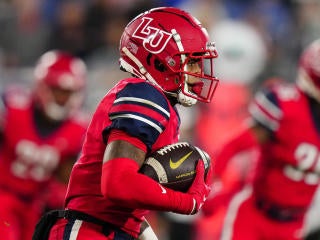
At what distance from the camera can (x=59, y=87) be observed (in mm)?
7055

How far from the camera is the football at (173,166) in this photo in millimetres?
3730

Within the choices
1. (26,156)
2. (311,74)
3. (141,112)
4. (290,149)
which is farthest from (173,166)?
(26,156)

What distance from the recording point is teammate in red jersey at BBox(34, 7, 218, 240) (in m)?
3.62

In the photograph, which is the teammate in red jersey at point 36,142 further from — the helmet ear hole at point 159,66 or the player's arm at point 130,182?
the player's arm at point 130,182

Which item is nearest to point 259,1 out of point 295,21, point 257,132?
point 295,21

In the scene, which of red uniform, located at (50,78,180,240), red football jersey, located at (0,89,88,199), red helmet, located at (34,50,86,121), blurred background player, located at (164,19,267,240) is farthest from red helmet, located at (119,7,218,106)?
blurred background player, located at (164,19,267,240)

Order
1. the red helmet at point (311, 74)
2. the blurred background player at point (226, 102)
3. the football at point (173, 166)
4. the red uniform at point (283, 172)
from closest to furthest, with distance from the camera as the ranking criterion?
1. the football at point (173, 166)
2. the red uniform at point (283, 172)
3. the red helmet at point (311, 74)
4. the blurred background player at point (226, 102)

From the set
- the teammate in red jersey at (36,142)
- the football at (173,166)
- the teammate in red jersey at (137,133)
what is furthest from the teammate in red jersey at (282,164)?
the football at (173,166)

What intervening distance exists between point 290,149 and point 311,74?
1.56 ft

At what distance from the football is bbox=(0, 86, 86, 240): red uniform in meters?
2.63

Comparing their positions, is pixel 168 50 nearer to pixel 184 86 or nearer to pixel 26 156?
pixel 184 86

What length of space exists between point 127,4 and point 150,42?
5946 millimetres

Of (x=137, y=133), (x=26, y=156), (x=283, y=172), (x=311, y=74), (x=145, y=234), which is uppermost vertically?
(x=137, y=133)

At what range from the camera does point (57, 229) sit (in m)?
3.97
